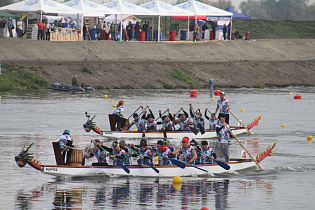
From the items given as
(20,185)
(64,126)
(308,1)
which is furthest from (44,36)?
(308,1)

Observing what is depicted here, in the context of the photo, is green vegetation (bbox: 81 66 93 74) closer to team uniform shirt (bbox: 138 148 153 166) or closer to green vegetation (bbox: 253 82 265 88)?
green vegetation (bbox: 253 82 265 88)

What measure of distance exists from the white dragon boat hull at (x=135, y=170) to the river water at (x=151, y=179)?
8.9 inches

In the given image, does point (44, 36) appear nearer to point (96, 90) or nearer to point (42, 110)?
point (96, 90)

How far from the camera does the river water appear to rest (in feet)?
63.3

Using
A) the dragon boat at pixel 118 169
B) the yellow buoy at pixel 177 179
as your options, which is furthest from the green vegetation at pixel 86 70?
the yellow buoy at pixel 177 179

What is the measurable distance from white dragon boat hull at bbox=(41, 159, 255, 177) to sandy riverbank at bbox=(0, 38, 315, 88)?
33419 millimetres

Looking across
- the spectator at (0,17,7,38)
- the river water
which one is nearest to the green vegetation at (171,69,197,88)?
the river water

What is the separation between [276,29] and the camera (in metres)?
93.7

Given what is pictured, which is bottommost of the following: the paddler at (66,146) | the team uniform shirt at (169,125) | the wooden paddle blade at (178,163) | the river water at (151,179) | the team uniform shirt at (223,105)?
the river water at (151,179)

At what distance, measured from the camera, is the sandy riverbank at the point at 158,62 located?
186ft

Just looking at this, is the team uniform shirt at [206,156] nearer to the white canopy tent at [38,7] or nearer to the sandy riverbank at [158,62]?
the sandy riverbank at [158,62]

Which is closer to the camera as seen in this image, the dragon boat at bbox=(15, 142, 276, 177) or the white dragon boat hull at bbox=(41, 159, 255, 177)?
the dragon boat at bbox=(15, 142, 276, 177)

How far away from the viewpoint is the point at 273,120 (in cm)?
3912

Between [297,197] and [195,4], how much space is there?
1919 inches
